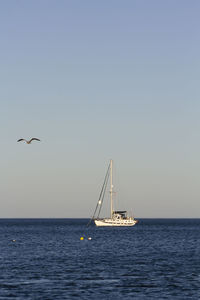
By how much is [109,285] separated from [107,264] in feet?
72.9

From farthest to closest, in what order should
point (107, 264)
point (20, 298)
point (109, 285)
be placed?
1. point (107, 264)
2. point (109, 285)
3. point (20, 298)

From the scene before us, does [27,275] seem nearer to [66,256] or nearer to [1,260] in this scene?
[1,260]

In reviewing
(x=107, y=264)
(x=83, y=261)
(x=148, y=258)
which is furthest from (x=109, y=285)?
(x=148, y=258)

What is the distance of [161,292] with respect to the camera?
5828 centimetres

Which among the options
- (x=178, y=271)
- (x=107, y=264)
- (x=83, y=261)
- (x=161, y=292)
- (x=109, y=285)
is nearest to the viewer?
(x=161, y=292)

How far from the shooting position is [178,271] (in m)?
75.6

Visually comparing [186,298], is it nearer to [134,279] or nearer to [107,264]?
[134,279]

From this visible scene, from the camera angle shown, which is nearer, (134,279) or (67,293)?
(67,293)

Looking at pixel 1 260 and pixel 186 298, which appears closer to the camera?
pixel 186 298

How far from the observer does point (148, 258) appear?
96000mm

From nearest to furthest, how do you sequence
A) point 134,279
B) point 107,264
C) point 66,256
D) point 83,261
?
A: 1. point 134,279
2. point 107,264
3. point 83,261
4. point 66,256

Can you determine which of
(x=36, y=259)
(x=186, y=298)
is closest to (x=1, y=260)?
(x=36, y=259)

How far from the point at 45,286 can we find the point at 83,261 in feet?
94.0

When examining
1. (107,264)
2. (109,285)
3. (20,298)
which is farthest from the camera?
(107,264)
